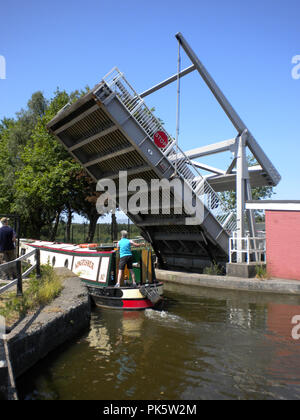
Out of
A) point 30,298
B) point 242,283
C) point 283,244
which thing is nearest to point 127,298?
point 30,298

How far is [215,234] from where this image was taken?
1295 cm

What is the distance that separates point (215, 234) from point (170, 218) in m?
1.87

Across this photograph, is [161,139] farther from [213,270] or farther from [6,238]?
[6,238]

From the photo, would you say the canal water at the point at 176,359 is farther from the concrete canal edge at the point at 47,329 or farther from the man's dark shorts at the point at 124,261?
the man's dark shorts at the point at 124,261

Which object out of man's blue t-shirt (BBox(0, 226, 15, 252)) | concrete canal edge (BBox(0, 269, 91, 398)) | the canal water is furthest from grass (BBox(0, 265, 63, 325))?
man's blue t-shirt (BBox(0, 226, 15, 252))

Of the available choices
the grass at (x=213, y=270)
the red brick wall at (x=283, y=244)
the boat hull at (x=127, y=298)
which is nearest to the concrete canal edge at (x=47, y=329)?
the boat hull at (x=127, y=298)

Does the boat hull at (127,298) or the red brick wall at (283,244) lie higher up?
the red brick wall at (283,244)

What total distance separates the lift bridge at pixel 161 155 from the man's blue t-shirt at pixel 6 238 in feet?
14.9

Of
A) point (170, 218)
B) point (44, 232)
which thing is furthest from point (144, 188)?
point (44, 232)

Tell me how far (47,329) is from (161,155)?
7388 mm

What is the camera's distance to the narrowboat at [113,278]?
877cm

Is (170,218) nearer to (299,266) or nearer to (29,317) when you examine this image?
(299,266)

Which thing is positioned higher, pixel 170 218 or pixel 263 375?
pixel 170 218

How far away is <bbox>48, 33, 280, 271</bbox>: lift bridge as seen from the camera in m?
10.9
